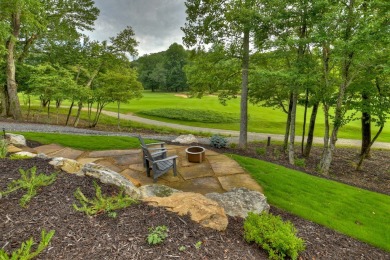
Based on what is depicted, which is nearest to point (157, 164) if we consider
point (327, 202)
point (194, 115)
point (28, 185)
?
point (28, 185)

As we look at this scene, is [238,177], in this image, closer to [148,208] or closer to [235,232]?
[235,232]

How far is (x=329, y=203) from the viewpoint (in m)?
4.86

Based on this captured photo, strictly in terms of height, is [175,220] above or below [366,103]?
below

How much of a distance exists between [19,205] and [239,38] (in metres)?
8.01

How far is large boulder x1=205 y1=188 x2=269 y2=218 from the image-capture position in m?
3.73

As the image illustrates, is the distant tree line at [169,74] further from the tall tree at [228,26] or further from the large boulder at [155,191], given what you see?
the large boulder at [155,191]

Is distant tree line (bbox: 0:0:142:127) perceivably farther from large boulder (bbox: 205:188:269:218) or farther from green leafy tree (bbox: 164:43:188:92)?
green leafy tree (bbox: 164:43:188:92)

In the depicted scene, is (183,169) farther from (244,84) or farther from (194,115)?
(194,115)

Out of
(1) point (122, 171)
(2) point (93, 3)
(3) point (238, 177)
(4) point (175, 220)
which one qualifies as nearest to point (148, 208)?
(4) point (175, 220)

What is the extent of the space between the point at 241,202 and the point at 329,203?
2.31m

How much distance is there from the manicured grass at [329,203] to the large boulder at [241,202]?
71cm

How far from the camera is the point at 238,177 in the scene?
559 centimetres

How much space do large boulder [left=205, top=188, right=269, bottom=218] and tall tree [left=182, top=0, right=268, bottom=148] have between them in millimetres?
5208

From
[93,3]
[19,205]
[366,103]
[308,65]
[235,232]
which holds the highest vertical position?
[93,3]
